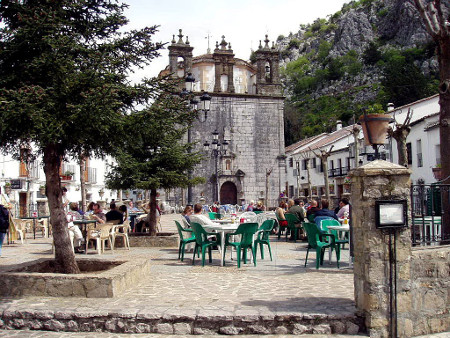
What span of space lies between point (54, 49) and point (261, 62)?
106ft

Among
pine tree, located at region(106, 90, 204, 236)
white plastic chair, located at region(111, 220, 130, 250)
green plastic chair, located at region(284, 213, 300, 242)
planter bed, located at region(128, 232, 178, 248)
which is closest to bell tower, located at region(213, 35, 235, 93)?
pine tree, located at region(106, 90, 204, 236)

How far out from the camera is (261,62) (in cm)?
Answer: 3662

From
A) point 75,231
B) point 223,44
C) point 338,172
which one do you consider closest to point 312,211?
point 75,231

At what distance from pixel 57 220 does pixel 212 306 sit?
2.86 m

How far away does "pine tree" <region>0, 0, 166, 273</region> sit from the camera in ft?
17.9

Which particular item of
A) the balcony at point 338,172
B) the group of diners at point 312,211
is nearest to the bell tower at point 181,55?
the balcony at point 338,172

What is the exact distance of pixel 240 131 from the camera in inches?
1412

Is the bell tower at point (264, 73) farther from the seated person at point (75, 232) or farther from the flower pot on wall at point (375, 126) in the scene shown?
the flower pot on wall at point (375, 126)

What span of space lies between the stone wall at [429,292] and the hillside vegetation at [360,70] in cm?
4748

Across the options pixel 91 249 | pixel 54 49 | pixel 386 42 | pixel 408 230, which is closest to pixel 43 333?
pixel 54 49

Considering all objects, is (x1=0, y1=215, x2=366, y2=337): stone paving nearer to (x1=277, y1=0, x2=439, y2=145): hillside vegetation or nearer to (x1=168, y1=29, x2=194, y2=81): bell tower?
(x1=168, y1=29, x2=194, y2=81): bell tower

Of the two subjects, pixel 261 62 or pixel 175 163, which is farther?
pixel 261 62

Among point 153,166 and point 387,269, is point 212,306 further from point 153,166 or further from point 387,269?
point 153,166

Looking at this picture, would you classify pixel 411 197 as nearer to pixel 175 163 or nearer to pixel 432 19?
pixel 432 19
